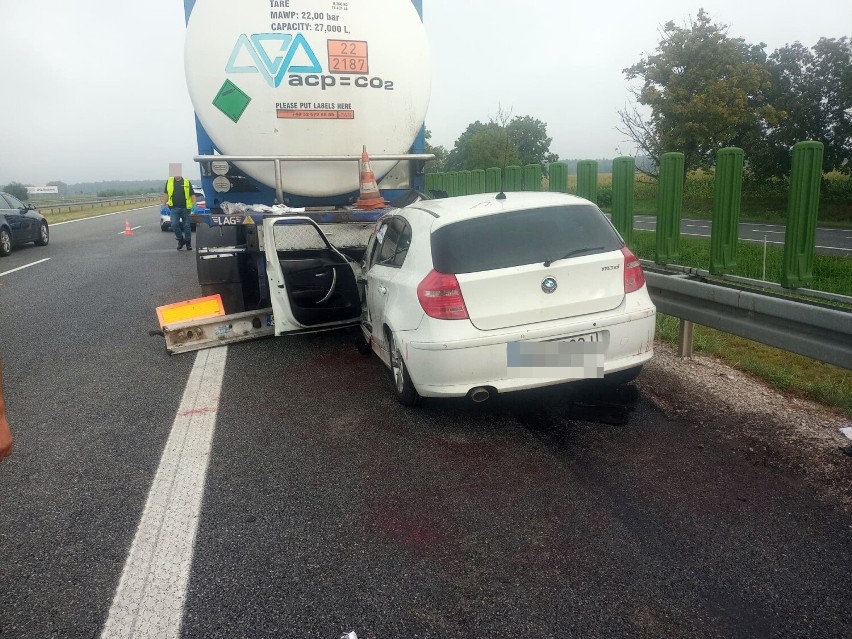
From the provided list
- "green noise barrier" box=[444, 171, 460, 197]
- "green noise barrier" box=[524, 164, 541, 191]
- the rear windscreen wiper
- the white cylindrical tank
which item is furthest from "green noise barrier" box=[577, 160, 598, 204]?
"green noise barrier" box=[444, 171, 460, 197]

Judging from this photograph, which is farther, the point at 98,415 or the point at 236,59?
the point at 236,59

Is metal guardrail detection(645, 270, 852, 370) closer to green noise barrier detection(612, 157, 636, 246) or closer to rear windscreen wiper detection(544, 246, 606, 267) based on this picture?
rear windscreen wiper detection(544, 246, 606, 267)

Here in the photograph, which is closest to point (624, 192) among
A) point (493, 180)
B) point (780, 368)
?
point (780, 368)

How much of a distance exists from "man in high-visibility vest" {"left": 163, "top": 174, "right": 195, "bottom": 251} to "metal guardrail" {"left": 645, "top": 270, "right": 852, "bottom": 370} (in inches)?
562

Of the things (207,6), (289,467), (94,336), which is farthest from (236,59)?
(289,467)

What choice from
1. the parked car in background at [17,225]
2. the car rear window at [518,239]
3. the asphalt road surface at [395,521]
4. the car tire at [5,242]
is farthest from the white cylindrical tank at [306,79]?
the parked car in background at [17,225]

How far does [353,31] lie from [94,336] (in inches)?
173

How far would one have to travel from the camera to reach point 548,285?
4293 millimetres

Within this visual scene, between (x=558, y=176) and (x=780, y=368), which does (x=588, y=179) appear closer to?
(x=558, y=176)

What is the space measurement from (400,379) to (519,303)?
116cm

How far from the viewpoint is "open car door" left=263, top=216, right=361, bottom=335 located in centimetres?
638

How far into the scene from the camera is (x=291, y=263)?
22.5 ft

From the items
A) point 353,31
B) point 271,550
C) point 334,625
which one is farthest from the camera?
point 353,31

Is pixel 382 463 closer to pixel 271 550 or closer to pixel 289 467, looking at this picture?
pixel 289 467
